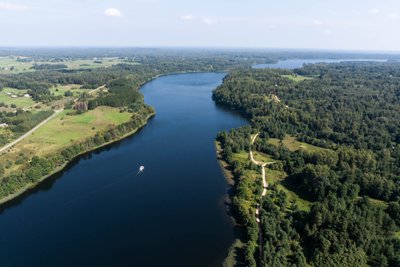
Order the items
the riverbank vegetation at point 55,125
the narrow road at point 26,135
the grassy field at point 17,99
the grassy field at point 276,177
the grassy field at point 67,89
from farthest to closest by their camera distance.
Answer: the grassy field at point 67,89
the grassy field at point 17,99
the narrow road at point 26,135
the riverbank vegetation at point 55,125
the grassy field at point 276,177

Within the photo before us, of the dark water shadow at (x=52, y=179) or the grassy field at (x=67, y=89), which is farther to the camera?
the grassy field at (x=67, y=89)

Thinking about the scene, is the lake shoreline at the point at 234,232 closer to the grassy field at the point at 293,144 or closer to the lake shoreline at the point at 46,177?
the grassy field at the point at 293,144

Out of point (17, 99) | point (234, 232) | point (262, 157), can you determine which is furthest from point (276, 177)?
point (17, 99)

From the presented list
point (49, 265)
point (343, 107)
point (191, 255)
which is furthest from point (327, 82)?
point (49, 265)

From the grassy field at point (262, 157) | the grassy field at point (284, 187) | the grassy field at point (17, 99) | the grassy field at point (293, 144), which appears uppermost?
the grassy field at point (17, 99)

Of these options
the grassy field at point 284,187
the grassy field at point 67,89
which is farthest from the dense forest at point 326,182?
the grassy field at point 67,89

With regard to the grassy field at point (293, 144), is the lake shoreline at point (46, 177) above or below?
below

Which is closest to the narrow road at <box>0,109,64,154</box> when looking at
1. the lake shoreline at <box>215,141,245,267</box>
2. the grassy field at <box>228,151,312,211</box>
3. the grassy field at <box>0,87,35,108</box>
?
the grassy field at <box>0,87,35,108</box>
